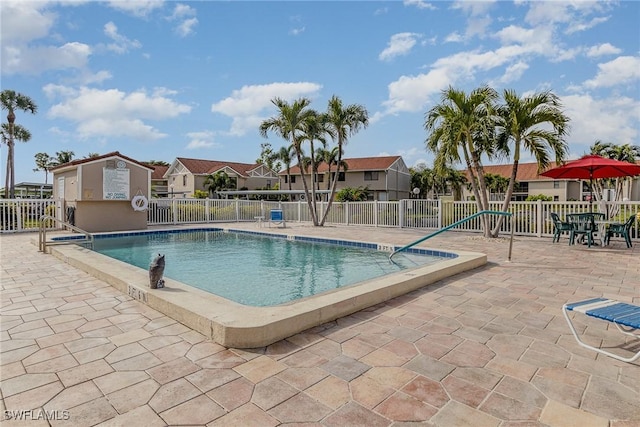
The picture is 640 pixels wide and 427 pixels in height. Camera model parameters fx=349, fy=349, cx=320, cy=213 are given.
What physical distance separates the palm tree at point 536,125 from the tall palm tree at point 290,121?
322 inches

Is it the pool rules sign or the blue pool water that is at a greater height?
the pool rules sign

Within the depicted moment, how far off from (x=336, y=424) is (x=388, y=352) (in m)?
1.02

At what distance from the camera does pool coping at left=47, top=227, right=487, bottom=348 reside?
9.67 ft

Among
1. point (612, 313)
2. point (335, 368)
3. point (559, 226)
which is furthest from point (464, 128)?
point (335, 368)

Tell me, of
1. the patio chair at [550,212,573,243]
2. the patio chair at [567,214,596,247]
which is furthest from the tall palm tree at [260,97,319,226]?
the patio chair at [567,214,596,247]

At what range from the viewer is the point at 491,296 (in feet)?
14.6

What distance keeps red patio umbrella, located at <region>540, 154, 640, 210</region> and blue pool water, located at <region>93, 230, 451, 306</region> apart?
460 cm

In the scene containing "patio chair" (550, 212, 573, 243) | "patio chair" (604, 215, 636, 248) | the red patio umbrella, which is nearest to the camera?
the red patio umbrella

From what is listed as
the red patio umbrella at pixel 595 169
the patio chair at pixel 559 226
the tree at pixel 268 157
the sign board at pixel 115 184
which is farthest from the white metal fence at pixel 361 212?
the tree at pixel 268 157

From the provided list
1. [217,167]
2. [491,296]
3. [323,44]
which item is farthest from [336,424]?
[217,167]

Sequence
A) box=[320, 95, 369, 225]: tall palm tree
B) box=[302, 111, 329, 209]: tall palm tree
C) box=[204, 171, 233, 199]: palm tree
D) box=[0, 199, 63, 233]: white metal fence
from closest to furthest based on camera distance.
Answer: box=[0, 199, 63, 233]: white metal fence
box=[320, 95, 369, 225]: tall palm tree
box=[302, 111, 329, 209]: tall palm tree
box=[204, 171, 233, 199]: palm tree

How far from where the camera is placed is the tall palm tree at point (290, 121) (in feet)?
50.7

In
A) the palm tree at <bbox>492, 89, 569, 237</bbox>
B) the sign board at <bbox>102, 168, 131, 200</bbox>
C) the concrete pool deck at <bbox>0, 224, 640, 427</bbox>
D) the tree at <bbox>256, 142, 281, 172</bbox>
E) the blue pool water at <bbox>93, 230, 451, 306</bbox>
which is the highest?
the tree at <bbox>256, 142, 281, 172</bbox>

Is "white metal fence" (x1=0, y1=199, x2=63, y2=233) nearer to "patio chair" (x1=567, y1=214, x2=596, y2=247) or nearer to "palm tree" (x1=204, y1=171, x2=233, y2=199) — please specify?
"patio chair" (x1=567, y1=214, x2=596, y2=247)
